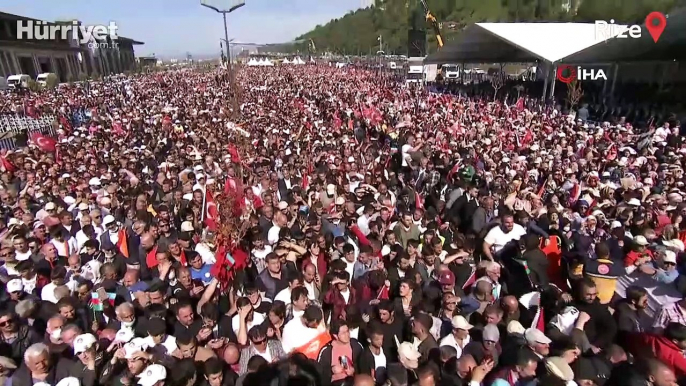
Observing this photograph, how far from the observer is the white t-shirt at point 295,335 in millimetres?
3662

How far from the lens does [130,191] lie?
7.57m

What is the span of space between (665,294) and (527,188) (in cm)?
351

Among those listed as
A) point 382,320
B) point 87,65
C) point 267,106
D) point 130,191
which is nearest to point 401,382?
point 382,320

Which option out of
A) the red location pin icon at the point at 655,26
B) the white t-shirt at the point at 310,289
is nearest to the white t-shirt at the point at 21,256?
the white t-shirt at the point at 310,289

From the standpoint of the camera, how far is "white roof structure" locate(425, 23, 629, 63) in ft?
74.6

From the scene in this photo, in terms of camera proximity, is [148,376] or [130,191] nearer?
[148,376]

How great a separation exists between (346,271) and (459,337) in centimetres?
136

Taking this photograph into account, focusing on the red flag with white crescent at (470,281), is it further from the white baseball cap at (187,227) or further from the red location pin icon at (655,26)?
the red location pin icon at (655,26)

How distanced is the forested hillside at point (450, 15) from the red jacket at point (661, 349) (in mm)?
60484

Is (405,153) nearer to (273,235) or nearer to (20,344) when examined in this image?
(273,235)

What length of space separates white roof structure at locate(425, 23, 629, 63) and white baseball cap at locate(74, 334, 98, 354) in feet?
73.8

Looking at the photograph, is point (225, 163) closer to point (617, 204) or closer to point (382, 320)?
point (382, 320)

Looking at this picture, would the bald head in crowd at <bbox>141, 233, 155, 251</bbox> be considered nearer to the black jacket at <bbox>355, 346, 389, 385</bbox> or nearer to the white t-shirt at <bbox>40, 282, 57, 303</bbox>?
the white t-shirt at <bbox>40, 282, 57, 303</bbox>

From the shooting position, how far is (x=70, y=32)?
59.5 metres
